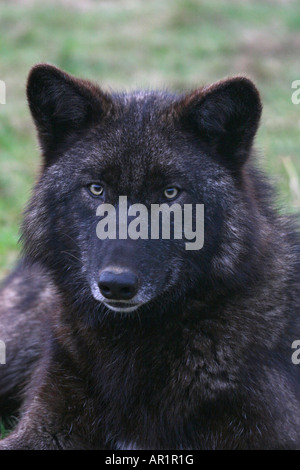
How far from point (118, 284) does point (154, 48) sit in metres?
10.8

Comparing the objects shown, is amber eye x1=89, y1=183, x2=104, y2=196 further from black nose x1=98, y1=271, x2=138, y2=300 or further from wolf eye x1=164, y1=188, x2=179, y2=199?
black nose x1=98, y1=271, x2=138, y2=300

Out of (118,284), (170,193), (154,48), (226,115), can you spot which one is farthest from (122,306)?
(154,48)

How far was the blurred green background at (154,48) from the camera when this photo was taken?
11.0 meters

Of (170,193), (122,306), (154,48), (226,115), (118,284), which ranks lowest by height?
(122,306)

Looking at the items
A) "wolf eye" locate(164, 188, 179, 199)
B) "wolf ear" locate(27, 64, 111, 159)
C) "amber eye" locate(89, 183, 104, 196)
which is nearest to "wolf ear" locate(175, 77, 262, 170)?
"wolf eye" locate(164, 188, 179, 199)

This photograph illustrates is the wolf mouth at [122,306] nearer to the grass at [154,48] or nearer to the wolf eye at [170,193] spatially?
the wolf eye at [170,193]

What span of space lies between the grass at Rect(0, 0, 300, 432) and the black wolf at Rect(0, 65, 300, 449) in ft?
17.8

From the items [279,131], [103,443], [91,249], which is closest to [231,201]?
[91,249]

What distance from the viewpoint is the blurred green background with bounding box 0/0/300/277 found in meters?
11.0

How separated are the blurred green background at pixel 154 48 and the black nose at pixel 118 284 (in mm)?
6043

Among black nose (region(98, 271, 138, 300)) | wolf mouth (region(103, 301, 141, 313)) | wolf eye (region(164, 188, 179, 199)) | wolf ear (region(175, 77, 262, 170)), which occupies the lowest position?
wolf mouth (region(103, 301, 141, 313))

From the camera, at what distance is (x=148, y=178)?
4047 millimetres

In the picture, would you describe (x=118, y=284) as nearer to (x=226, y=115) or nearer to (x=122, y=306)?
(x=122, y=306)

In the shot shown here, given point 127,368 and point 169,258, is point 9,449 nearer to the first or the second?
point 127,368
